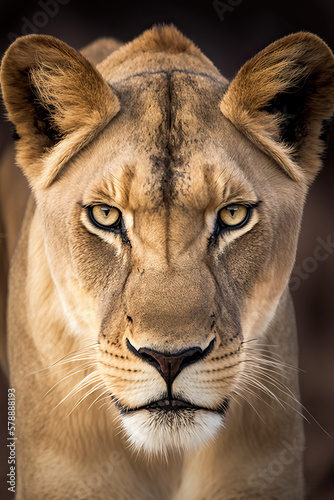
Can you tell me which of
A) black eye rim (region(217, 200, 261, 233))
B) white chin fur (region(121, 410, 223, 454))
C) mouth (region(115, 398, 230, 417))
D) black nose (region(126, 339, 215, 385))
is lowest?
white chin fur (region(121, 410, 223, 454))

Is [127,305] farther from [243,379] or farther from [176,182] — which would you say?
[243,379]

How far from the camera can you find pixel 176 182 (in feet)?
5.99

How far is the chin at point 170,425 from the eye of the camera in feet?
5.82

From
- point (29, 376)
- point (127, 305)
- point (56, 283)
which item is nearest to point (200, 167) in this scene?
point (127, 305)

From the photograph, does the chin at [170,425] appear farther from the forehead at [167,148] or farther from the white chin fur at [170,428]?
the forehead at [167,148]

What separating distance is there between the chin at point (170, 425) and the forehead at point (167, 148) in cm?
57

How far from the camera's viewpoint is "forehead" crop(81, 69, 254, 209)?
1.83 meters

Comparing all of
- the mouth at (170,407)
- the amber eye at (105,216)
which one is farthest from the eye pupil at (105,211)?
the mouth at (170,407)

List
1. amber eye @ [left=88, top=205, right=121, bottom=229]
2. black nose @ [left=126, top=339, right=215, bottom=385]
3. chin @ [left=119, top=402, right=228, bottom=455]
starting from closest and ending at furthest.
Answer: black nose @ [left=126, top=339, right=215, bottom=385], chin @ [left=119, top=402, right=228, bottom=455], amber eye @ [left=88, top=205, right=121, bottom=229]

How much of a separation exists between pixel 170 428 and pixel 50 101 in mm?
1073

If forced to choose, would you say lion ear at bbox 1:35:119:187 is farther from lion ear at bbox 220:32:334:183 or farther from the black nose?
the black nose

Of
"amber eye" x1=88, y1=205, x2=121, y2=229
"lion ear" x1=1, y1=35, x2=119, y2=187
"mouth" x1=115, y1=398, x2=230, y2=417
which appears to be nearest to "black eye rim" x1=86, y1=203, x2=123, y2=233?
"amber eye" x1=88, y1=205, x2=121, y2=229

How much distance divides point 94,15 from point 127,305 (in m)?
1.58

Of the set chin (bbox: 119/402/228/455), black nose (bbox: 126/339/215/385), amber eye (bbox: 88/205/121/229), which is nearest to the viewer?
black nose (bbox: 126/339/215/385)
